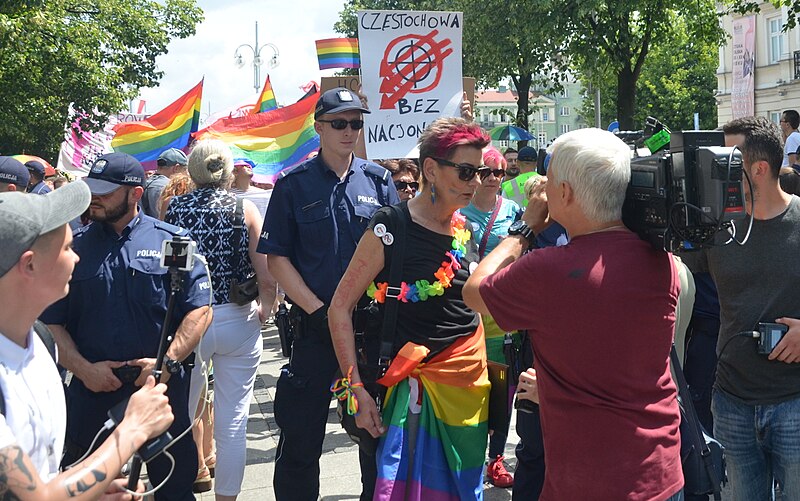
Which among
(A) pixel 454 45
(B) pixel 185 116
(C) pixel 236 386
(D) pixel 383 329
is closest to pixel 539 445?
(D) pixel 383 329

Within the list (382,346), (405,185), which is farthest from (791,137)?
(382,346)

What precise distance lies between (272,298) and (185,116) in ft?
28.5

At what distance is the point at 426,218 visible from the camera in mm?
3545

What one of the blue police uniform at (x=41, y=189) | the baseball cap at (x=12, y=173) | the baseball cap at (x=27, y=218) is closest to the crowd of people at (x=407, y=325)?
the baseball cap at (x=27, y=218)

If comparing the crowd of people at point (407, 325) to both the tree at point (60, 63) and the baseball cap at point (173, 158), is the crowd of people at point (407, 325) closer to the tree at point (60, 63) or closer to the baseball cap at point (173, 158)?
the baseball cap at point (173, 158)

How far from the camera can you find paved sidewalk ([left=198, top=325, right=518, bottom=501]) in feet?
17.0

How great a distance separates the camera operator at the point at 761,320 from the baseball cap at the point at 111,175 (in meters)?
2.54

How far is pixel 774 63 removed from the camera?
43938 mm

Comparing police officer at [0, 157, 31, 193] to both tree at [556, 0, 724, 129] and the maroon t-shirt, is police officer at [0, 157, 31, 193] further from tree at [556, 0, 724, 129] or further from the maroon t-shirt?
tree at [556, 0, 724, 129]

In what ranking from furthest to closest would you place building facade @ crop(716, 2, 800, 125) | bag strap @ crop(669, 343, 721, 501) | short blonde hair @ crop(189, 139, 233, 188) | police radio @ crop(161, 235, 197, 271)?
building facade @ crop(716, 2, 800, 125) → short blonde hair @ crop(189, 139, 233, 188) → police radio @ crop(161, 235, 197, 271) → bag strap @ crop(669, 343, 721, 501)

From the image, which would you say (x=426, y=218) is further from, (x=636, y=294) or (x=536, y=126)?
(x=536, y=126)

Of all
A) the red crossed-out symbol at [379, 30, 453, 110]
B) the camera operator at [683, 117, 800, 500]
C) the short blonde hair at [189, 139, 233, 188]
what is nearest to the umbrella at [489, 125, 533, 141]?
the red crossed-out symbol at [379, 30, 453, 110]

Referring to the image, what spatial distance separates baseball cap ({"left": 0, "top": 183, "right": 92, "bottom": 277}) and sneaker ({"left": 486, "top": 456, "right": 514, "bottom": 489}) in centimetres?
357

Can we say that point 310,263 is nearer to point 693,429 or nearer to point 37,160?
point 693,429
